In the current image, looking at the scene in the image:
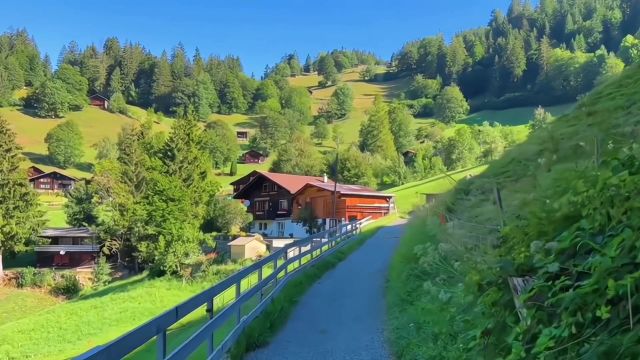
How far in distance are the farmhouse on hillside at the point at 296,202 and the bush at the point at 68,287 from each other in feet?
75.5

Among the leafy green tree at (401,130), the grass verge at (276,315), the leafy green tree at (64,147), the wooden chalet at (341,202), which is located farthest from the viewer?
the leafy green tree at (401,130)

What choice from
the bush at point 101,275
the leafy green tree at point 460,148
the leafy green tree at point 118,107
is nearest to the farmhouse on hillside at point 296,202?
the bush at point 101,275

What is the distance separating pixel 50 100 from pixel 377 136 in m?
86.8

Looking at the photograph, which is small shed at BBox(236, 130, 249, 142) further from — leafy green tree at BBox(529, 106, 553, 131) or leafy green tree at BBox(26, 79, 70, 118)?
leafy green tree at BBox(529, 106, 553, 131)

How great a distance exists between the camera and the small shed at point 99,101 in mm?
163875

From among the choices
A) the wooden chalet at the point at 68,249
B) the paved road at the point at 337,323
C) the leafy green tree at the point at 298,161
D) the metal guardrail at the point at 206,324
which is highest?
the leafy green tree at the point at 298,161

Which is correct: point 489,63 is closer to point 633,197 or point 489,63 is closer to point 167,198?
point 167,198

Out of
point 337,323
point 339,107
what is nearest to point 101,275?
point 337,323

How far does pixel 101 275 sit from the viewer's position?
146 feet

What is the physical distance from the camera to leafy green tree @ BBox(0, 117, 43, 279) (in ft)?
166

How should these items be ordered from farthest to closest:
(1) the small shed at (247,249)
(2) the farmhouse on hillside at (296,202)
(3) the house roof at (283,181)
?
(3) the house roof at (283,181) → (2) the farmhouse on hillside at (296,202) → (1) the small shed at (247,249)

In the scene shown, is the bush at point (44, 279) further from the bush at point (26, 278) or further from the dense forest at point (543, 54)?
the dense forest at point (543, 54)

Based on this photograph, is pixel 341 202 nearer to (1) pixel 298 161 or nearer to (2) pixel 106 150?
(1) pixel 298 161

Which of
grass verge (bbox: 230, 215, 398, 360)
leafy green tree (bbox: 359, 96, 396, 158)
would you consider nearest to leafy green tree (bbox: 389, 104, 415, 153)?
leafy green tree (bbox: 359, 96, 396, 158)
